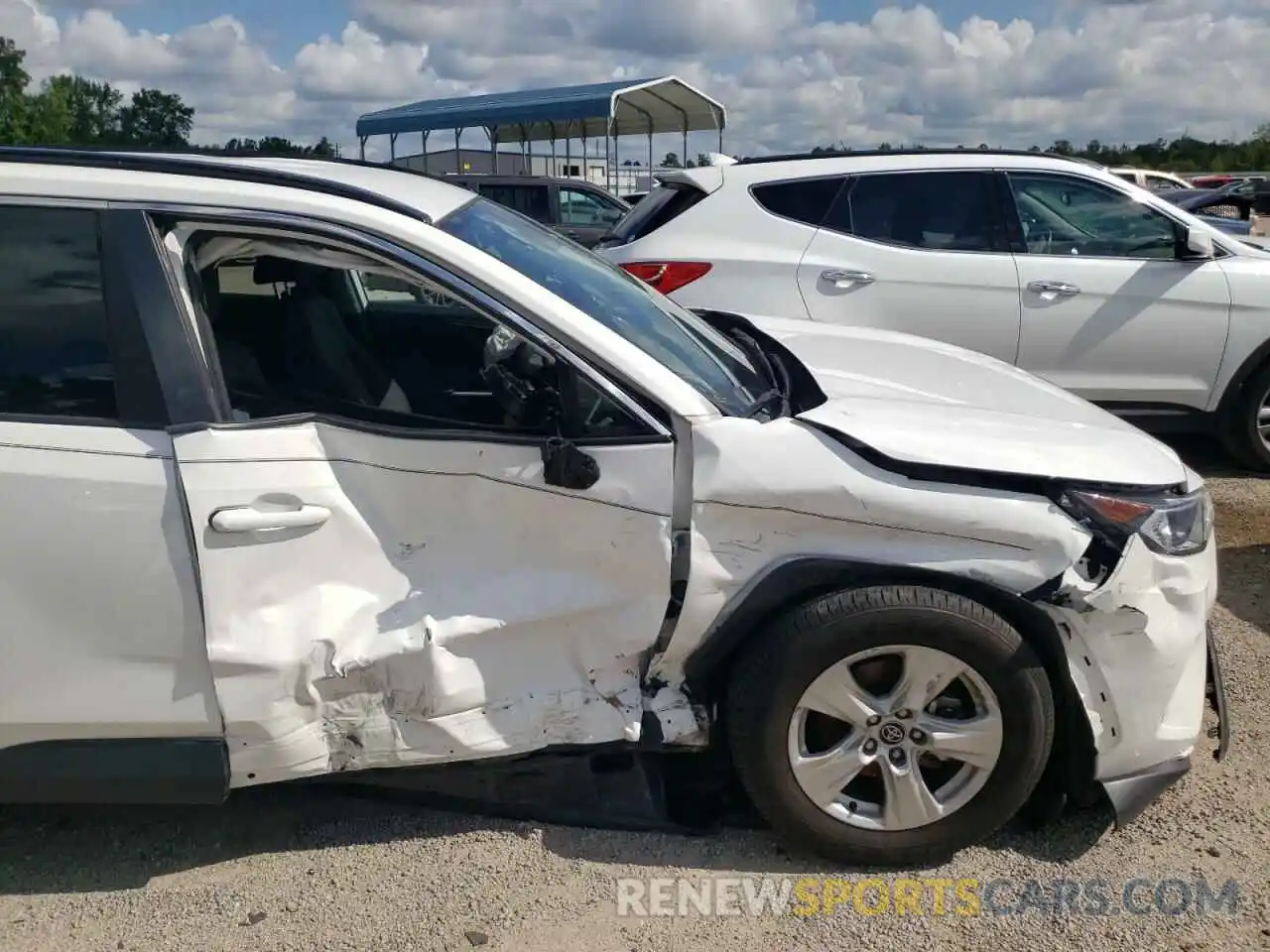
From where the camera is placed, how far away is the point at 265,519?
2479mm

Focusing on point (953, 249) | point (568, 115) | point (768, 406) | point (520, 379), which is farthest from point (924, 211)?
point (568, 115)

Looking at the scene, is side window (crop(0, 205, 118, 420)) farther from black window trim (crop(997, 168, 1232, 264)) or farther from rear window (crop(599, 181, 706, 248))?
black window trim (crop(997, 168, 1232, 264))

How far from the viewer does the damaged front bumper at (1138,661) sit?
256 cm

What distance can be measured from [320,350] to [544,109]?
1931 cm

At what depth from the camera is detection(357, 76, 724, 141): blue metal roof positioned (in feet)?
66.4

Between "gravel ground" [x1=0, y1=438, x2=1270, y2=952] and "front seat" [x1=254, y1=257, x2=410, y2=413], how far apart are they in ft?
3.84

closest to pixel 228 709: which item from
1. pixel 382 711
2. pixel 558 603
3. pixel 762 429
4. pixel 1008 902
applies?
pixel 382 711

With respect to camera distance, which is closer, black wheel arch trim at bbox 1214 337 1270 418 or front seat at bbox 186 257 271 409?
front seat at bbox 186 257 271 409

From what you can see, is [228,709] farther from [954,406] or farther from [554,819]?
[954,406]

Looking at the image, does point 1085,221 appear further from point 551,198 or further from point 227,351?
point 551,198

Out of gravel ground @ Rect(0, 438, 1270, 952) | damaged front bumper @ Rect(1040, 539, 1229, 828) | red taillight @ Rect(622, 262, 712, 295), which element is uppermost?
red taillight @ Rect(622, 262, 712, 295)

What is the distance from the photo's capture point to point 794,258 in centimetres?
591

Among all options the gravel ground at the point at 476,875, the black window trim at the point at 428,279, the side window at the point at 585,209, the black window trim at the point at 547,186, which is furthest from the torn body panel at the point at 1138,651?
the side window at the point at 585,209

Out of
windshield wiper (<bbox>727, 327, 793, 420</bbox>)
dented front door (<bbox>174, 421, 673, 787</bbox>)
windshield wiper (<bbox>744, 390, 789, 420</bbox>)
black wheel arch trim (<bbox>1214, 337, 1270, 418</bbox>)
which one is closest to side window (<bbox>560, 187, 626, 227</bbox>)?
black wheel arch trim (<bbox>1214, 337, 1270, 418</bbox>)
